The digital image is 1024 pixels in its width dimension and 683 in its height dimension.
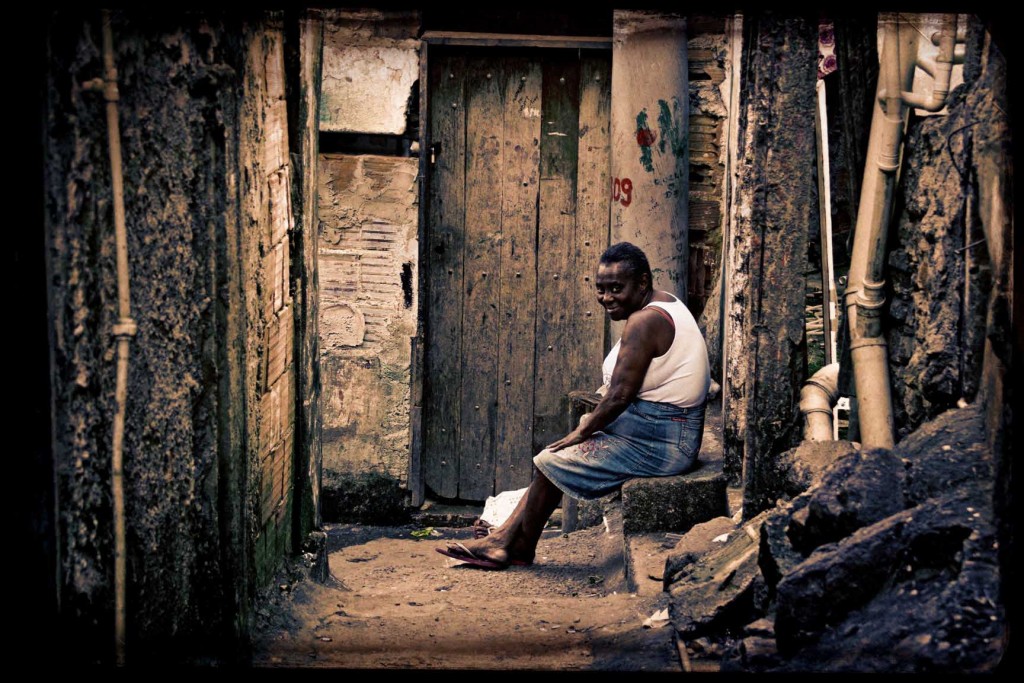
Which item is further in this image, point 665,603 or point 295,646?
point 665,603

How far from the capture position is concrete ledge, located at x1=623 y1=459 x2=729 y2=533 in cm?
457

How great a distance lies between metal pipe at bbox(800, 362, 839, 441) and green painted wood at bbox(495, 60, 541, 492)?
80.5 inches

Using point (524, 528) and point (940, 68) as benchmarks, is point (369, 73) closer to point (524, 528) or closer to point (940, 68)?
point (524, 528)

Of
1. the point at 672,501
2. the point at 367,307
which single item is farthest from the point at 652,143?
the point at 672,501

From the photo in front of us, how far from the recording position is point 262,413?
10.9 ft

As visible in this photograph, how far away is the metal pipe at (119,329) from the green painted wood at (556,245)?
10.9ft

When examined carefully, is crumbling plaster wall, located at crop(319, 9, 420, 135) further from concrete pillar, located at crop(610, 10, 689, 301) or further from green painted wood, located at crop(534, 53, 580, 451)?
concrete pillar, located at crop(610, 10, 689, 301)

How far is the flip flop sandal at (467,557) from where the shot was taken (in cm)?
479

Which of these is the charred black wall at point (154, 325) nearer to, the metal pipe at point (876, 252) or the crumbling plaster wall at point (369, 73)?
the metal pipe at point (876, 252)

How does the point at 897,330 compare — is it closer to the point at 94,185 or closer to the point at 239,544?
the point at 239,544

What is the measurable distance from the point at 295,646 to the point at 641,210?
289 centimetres

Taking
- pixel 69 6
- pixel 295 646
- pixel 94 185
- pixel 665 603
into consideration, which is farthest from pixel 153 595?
pixel 665 603

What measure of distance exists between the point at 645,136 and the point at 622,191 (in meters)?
0.29

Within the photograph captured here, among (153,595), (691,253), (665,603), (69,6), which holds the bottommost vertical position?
(665,603)
